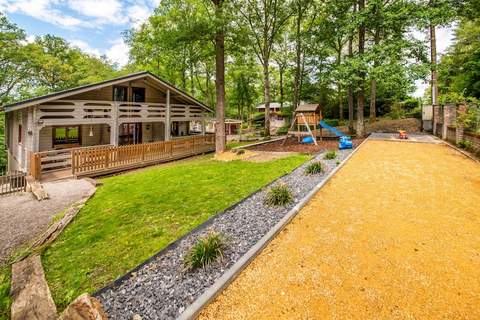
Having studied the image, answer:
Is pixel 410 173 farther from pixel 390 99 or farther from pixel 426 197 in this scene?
pixel 390 99

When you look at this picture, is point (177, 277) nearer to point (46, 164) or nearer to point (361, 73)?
point (46, 164)

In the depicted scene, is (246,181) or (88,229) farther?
(246,181)

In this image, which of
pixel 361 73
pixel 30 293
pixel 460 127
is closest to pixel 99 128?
pixel 30 293

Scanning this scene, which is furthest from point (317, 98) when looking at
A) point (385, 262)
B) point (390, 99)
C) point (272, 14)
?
point (385, 262)

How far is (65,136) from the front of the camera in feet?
49.8

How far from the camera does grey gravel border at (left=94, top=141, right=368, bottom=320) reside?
Answer: 3131 mm

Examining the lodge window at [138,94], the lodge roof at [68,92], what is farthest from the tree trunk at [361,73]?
the lodge window at [138,94]

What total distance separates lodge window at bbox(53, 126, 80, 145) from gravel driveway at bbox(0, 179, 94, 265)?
5.92 m

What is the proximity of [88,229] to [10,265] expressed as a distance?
1388mm

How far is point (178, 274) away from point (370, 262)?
9.42ft

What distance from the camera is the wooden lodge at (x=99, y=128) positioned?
1153 cm

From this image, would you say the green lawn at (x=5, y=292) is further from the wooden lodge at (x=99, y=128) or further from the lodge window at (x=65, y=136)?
the lodge window at (x=65, y=136)

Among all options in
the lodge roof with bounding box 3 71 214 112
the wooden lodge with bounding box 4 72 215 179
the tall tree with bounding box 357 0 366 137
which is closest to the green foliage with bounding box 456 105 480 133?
the tall tree with bounding box 357 0 366 137

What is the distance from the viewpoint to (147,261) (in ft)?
13.4
